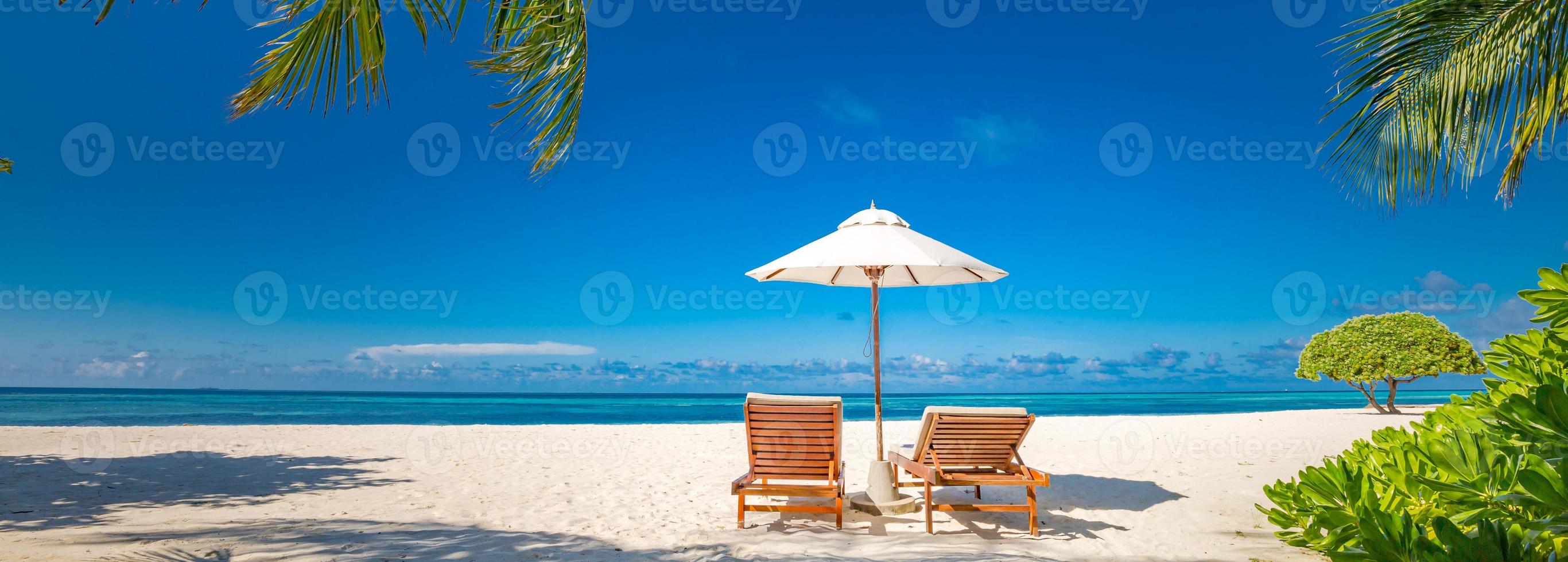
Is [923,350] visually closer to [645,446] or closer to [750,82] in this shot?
[750,82]

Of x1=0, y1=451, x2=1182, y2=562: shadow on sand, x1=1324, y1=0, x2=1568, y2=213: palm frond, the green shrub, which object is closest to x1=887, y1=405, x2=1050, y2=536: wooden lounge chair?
x1=0, y1=451, x2=1182, y2=562: shadow on sand

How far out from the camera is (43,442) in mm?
8992

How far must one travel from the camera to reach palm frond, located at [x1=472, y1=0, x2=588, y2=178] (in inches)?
122

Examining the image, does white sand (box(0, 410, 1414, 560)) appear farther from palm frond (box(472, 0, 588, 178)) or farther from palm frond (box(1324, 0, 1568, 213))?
palm frond (box(1324, 0, 1568, 213))

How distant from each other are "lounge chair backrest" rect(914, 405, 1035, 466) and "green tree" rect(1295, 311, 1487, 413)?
12.8m

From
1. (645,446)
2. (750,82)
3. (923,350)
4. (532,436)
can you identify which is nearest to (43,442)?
(532,436)

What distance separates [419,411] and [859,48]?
30730 mm

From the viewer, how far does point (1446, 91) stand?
12.8ft

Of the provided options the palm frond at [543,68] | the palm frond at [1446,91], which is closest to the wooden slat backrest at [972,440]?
the palm frond at [1446,91]

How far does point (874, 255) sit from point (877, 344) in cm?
93

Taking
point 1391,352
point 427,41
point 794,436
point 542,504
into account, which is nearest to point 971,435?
point 794,436

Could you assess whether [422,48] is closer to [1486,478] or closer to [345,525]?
[345,525]

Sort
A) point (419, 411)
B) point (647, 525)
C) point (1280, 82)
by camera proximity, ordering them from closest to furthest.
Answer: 1. point (647, 525)
2. point (1280, 82)
3. point (419, 411)

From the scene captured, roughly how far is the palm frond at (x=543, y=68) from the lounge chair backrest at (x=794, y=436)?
2051mm
